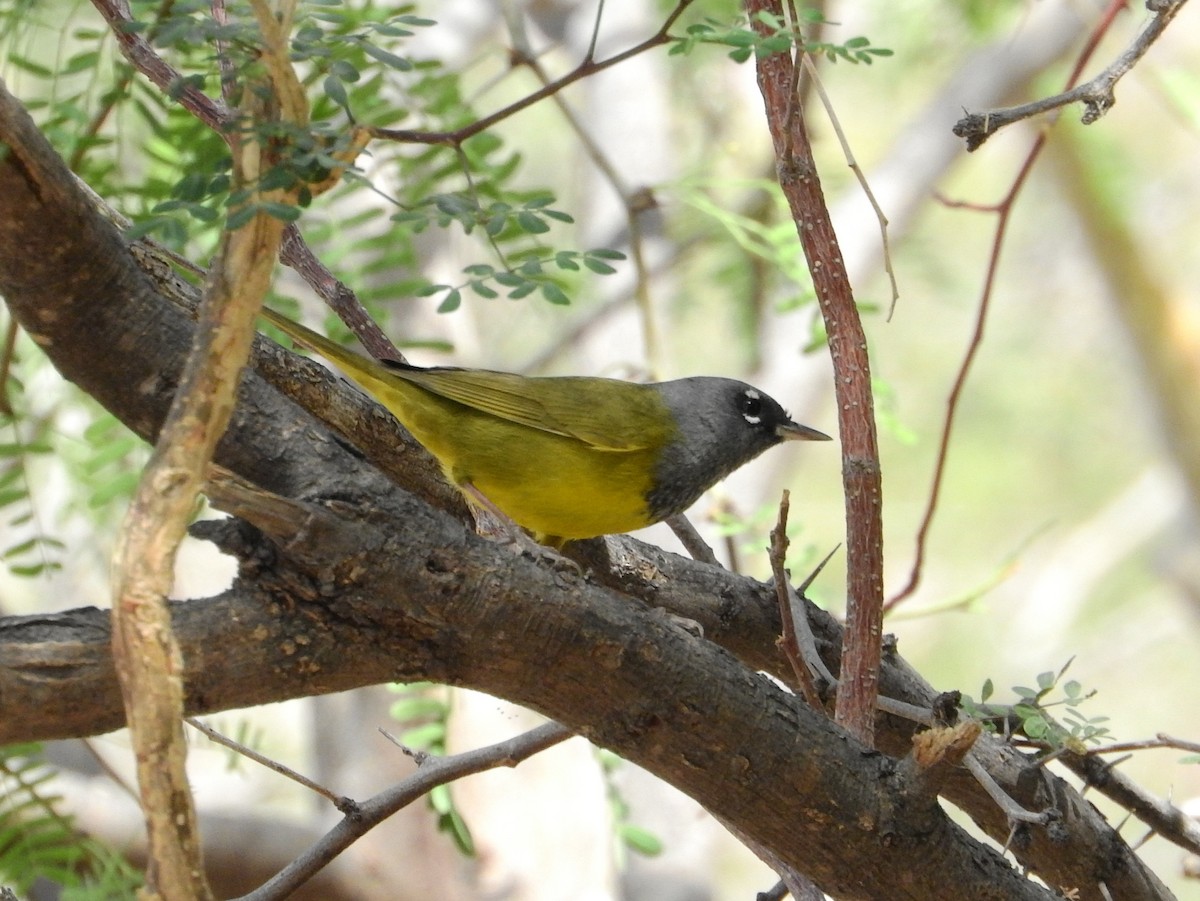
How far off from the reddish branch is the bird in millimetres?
984

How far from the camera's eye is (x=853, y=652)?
225 cm

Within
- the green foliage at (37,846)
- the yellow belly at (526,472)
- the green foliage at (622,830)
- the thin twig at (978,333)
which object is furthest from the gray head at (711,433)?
the green foliage at (37,846)

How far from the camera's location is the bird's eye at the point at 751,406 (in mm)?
3834

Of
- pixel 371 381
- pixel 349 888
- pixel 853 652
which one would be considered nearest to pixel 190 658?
pixel 853 652

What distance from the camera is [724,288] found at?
7191 mm

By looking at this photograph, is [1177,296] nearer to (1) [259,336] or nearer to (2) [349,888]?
(2) [349,888]

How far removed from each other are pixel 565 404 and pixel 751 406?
0.64 m

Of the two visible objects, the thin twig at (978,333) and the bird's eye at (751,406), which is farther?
the bird's eye at (751,406)

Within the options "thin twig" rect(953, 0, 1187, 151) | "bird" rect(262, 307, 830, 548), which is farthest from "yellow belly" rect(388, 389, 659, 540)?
"thin twig" rect(953, 0, 1187, 151)

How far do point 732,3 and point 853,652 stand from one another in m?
4.66

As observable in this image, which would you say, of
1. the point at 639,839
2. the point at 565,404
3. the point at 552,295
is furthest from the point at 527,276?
the point at 639,839

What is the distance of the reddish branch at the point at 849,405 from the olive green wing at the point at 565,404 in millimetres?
1223

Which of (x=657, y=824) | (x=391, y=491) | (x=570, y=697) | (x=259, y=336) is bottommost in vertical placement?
(x=570, y=697)

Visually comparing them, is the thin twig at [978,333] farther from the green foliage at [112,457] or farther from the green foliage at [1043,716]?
the green foliage at [112,457]
